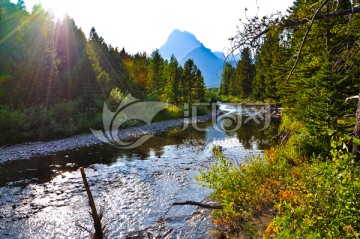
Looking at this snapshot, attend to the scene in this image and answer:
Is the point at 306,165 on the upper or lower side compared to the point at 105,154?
upper

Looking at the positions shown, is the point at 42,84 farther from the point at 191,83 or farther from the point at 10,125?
the point at 191,83

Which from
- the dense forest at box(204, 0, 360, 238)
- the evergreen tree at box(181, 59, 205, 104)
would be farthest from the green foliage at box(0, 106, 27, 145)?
the evergreen tree at box(181, 59, 205, 104)

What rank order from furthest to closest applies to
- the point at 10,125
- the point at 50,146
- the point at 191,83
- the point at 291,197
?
the point at 191,83
the point at 10,125
the point at 50,146
the point at 291,197

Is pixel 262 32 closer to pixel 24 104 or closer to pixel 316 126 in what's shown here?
pixel 316 126

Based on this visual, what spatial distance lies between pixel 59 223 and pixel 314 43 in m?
16.7

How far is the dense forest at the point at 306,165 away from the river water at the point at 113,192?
1433 mm

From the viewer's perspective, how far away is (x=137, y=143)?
74.4ft

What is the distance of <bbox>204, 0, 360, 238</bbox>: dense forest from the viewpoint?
304cm

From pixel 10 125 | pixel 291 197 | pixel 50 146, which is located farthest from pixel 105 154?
pixel 291 197

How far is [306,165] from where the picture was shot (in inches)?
366

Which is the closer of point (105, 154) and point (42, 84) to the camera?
point (105, 154)

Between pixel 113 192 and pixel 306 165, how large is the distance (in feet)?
26.7

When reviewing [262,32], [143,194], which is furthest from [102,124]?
[262,32]

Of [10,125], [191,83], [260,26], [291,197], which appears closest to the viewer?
[260,26]
